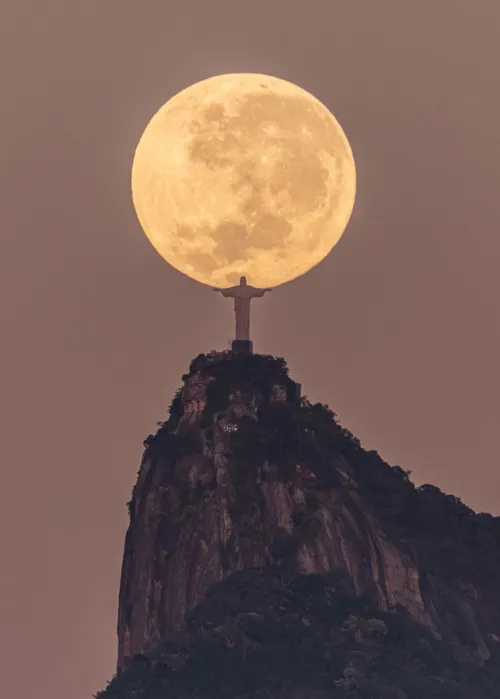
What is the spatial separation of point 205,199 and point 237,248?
287 cm

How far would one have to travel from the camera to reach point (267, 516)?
157 meters

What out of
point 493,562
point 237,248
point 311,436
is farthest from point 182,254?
point 493,562

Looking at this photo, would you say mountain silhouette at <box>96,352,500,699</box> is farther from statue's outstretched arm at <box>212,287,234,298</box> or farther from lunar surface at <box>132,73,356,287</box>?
lunar surface at <box>132,73,356,287</box>

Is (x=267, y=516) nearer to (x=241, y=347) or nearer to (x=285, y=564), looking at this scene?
(x=285, y=564)

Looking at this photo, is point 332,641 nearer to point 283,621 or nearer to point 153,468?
point 283,621

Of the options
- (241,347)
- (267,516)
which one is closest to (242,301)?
(241,347)

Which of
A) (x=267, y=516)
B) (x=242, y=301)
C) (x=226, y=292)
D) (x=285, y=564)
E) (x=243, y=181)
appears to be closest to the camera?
(x=243, y=181)

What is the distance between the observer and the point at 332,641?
152 m

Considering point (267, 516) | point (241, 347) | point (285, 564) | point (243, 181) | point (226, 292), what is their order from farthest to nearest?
point (241, 347) → point (267, 516) → point (226, 292) → point (285, 564) → point (243, 181)

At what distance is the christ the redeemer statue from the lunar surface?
2.32 feet

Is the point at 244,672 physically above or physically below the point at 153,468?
below

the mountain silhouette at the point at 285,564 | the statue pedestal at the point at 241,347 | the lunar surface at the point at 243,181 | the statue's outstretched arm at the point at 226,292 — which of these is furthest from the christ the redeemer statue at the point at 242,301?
the mountain silhouette at the point at 285,564

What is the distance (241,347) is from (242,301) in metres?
4.00

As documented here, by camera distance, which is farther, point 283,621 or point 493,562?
point 493,562
